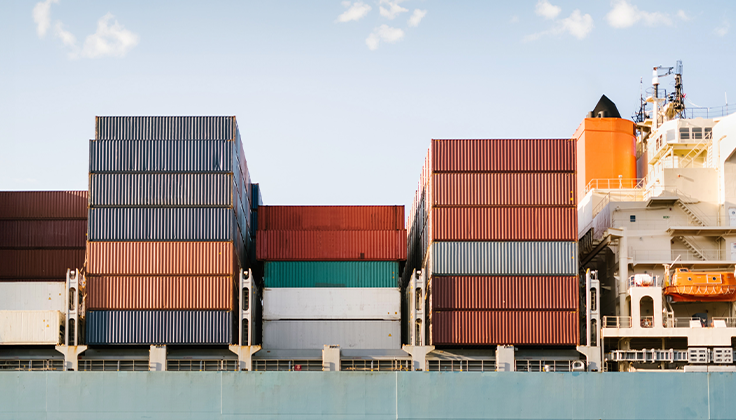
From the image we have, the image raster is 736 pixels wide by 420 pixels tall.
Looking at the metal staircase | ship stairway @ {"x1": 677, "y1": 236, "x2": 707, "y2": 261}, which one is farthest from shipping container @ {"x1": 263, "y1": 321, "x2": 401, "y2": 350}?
the metal staircase

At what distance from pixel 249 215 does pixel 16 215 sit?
13.8 m

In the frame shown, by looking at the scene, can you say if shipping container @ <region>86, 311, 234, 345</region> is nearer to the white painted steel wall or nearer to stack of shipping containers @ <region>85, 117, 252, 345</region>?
stack of shipping containers @ <region>85, 117, 252, 345</region>

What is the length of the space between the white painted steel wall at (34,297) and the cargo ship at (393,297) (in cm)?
10

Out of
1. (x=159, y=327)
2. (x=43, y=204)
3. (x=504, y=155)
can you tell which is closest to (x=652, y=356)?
(x=504, y=155)

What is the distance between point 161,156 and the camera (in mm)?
42031

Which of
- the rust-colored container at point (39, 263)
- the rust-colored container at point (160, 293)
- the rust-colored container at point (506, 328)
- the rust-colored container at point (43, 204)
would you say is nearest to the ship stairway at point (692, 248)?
the rust-colored container at point (506, 328)

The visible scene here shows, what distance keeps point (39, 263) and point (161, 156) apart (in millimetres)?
12529

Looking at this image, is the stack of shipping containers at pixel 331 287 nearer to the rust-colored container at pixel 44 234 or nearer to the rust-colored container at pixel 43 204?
the rust-colored container at pixel 44 234

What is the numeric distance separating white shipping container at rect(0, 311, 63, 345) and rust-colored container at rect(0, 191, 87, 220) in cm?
1025

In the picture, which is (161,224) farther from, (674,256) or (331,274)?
(674,256)

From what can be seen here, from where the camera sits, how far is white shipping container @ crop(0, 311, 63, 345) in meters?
40.2

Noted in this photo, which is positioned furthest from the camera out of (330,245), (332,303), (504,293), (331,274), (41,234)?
(41,234)

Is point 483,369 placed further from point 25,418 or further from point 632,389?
point 25,418

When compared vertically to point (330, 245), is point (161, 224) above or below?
above
